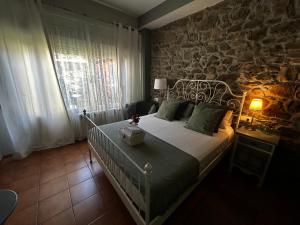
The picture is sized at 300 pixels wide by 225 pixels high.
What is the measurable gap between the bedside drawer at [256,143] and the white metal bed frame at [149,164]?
225 mm

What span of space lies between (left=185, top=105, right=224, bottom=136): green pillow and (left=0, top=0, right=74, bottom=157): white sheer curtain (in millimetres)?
2580

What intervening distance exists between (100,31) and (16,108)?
2.15m

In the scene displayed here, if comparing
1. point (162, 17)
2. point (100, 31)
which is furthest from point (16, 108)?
point (162, 17)

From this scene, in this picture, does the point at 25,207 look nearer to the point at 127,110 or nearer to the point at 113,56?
the point at 127,110

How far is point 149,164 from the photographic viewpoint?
962 millimetres

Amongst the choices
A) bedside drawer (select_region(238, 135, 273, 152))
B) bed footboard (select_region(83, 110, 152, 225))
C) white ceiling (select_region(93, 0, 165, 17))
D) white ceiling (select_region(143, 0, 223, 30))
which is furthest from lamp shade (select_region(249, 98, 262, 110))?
white ceiling (select_region(93, 0, 165, 17))

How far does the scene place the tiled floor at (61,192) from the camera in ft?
4.96

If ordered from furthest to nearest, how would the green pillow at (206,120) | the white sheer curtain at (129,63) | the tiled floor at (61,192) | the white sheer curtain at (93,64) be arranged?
the white sheer curtain at (129,63) < the white sheer curtain at (93,64) < the green pillow at (206,120) < the tiled floor at (61,192)

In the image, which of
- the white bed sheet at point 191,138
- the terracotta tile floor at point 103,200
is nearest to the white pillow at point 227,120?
the white bed sheet at point 191,138

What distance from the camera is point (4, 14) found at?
6.79 feet

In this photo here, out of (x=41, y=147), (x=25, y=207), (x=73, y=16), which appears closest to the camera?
(x=25, y=207)

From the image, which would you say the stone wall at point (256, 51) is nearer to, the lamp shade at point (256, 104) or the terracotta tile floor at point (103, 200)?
the lamp shade at point (256, 104)

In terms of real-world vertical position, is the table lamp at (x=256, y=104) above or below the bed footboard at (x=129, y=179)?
above

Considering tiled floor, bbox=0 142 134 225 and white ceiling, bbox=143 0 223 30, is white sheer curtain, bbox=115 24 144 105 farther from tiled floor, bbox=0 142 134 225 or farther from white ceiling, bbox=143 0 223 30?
tiled floor, bbox=0 142 134 225
